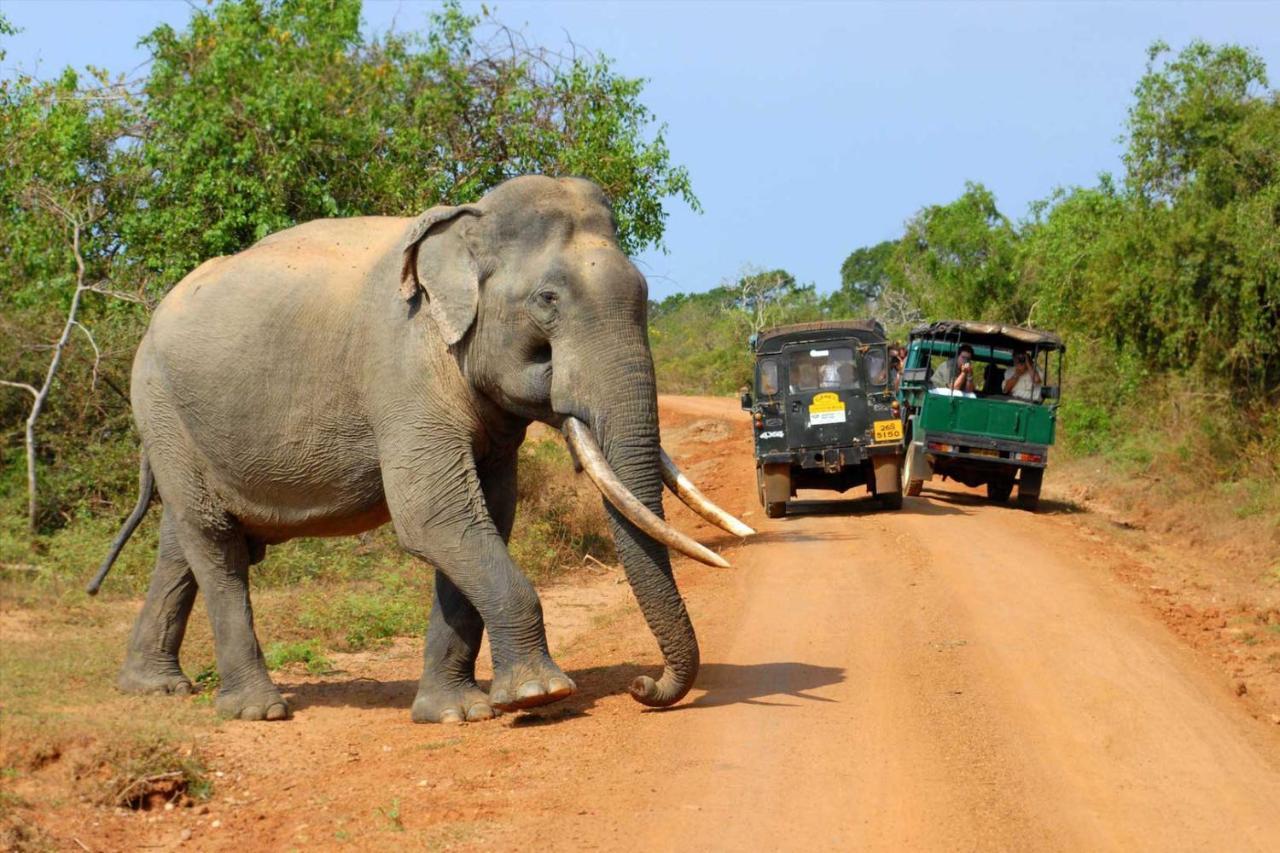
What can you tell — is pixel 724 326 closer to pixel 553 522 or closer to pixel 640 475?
pixel 553 522

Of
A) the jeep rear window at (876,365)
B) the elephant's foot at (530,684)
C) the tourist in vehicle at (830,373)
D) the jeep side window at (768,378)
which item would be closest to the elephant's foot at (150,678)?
the elephant's foot at (530,684)

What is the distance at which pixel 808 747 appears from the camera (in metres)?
7.88

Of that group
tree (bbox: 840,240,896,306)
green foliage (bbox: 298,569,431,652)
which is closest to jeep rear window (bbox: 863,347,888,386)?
green foliage (bbox: 298,569,431,652)

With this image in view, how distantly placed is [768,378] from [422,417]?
38.6 feet

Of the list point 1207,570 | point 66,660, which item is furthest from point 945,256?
point 66,660

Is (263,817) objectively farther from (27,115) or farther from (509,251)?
(27,115)

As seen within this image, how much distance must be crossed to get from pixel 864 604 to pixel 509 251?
561 centimetres

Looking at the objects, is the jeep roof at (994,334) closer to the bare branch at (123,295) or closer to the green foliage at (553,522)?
the green foliage at (553,522)

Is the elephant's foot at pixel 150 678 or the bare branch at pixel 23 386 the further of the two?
the bare branch at pixel 23 386

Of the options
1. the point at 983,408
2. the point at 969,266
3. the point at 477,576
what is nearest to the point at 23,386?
the point at 477,576

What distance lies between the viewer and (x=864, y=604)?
13.0 meters

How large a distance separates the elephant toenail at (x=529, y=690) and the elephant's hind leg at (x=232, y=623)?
1.78m

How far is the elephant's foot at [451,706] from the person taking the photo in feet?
29.1

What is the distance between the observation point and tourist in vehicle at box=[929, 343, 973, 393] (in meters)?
21.2
